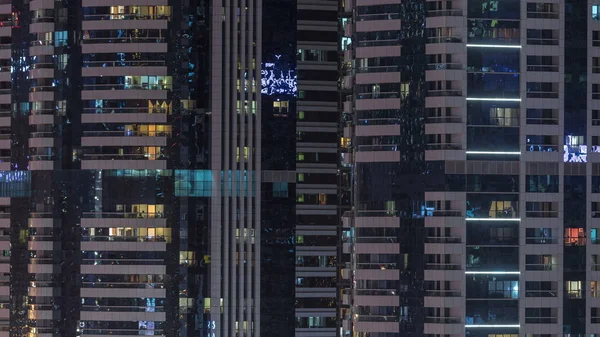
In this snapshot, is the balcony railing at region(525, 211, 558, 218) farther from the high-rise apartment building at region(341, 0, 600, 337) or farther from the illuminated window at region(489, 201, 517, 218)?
the illuminated window at region(489, 201, 517, 218)

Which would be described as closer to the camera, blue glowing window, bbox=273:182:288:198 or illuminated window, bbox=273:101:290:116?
blue glowing window, bbox=273:182:288:198

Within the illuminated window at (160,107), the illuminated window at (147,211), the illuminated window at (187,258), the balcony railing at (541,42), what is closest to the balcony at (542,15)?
the balcony railing at (541,42)

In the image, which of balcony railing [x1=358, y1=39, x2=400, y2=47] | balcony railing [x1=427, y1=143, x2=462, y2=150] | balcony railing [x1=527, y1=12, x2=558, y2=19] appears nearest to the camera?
balcony railing [x1=427, y1=143, x2=462, y2=150]

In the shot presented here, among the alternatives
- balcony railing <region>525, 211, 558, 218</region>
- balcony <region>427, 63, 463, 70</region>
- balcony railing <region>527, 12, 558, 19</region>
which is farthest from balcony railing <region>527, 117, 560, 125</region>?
balcony railing <region>527, 12, 558, 19</region>

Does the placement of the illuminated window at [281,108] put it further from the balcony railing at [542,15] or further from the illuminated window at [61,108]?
the balcony railing at [542,15]

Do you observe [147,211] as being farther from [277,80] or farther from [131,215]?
[277,80]

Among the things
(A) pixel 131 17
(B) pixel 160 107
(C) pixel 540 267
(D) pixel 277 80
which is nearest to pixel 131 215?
(B) pixel 160 107
